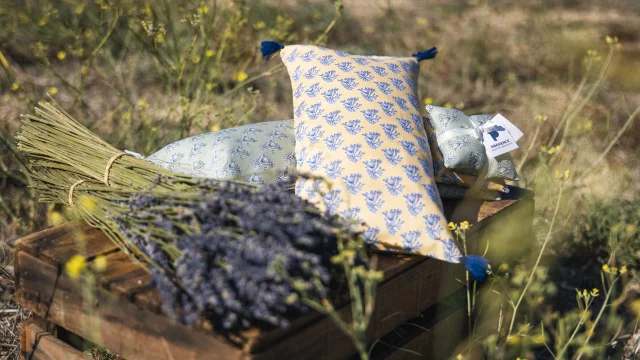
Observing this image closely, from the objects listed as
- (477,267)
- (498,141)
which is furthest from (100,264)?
(498,141)

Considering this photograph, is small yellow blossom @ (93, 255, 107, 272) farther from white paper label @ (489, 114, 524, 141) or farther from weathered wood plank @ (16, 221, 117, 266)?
white paper label @ (489, 114, 524, 141)

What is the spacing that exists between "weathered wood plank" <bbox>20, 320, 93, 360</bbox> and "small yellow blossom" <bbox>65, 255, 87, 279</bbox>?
0.78 feet

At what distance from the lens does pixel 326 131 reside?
1.88m

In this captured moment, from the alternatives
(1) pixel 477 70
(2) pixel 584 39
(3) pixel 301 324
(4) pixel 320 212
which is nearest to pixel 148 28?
(4) pixel 320 212

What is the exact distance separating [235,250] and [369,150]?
62 cm

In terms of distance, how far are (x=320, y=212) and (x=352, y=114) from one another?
17.5 inches

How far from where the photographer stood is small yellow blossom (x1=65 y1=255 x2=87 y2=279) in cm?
147

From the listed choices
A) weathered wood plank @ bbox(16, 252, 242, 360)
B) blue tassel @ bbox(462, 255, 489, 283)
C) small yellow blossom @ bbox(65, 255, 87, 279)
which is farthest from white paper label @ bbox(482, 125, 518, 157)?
small yellow blossom @ bbox(65, 255, 87, 279)

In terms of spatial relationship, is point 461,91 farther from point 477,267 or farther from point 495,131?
point 477,267

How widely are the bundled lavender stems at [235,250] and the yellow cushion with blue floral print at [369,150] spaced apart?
17 centimetres

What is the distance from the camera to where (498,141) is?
217 centimetres

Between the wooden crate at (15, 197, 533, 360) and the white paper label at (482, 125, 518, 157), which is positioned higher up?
the white paper label at (482, 125, 518, 157)

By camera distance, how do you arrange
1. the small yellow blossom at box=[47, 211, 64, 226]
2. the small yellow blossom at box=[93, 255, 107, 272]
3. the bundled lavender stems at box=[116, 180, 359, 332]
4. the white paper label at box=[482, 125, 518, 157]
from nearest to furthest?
the bundled lavender stems at box=[116, 180, 359, 332] < the small yellow blossom at box=[93, 255, 107, 272] < the small yellow blossom at box=[47, 211, 64, 226] < the white paper label at box=[482, 125, 518, 157]

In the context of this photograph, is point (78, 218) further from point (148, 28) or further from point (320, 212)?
point (148, 28)
